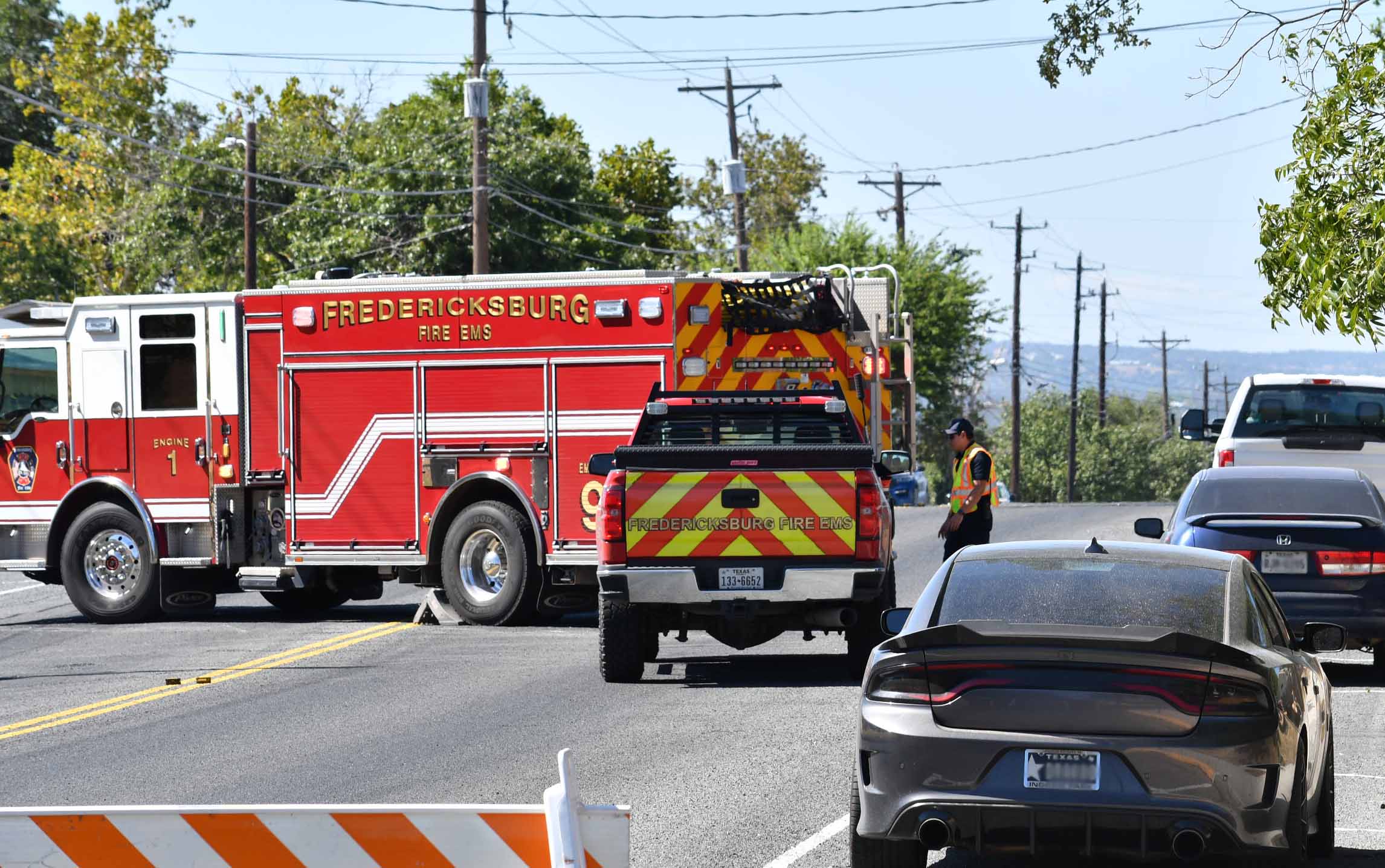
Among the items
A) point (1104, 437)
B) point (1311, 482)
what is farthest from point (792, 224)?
point (1311, 482)

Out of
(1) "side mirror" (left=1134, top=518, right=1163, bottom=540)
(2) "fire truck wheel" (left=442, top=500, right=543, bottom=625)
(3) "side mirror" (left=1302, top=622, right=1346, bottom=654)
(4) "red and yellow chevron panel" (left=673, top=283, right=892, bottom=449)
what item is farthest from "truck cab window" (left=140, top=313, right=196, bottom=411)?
(3) "side mirror" (left=1302, top=622, right=1346, bottom=654)

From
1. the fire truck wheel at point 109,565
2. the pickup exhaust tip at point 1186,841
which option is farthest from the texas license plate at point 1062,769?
the fire truck wheel at point 109,565

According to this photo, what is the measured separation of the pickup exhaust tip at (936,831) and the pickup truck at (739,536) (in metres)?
6.31

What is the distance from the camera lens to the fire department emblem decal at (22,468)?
18.6 meters

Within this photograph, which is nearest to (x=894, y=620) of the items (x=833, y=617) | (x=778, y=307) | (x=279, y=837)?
(x=279, y=837)

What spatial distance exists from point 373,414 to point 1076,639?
12.1 metres

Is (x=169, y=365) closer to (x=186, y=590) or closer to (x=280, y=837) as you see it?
(x=186, y=590)

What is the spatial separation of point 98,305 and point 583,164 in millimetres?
30306

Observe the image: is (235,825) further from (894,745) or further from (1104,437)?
(1104,437)

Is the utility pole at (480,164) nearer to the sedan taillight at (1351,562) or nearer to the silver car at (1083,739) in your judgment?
the sedan taillight at (1351,562)

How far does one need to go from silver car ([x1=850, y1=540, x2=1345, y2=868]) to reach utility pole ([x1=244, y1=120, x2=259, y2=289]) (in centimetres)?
3366

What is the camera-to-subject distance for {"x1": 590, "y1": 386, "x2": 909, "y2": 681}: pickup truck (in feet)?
41.3

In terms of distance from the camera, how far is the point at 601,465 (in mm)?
13547

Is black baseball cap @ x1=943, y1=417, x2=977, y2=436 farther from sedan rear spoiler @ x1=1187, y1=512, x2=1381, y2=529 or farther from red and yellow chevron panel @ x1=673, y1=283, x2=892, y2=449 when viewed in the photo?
sedan rear spoiler @ x1=1187, y1=512, x2=1381, y2=529
